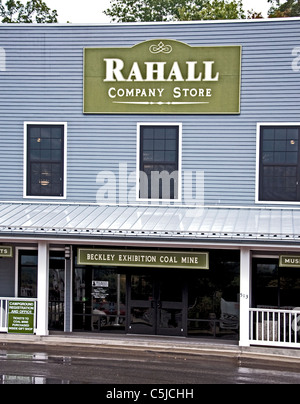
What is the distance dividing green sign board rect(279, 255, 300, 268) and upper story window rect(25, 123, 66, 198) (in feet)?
22.4

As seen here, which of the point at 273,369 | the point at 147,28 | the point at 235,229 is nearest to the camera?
the point at 273,369

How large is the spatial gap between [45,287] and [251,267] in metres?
5.73

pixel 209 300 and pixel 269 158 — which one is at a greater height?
pixel 269 158

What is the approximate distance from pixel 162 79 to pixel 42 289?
6.89 m

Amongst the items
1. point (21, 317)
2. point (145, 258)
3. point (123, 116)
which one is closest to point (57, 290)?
point (21, 317)

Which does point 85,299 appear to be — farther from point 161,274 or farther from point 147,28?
point 147,28

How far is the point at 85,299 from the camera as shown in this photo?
63.2 feet

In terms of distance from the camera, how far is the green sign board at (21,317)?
18.2 metres

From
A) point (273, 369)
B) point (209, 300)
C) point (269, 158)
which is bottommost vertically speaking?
point (273, 369)

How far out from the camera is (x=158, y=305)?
61.2 feet

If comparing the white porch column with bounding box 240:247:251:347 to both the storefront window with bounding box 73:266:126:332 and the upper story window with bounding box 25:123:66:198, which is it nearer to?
the storefront window with bounding box 73:266:126:332

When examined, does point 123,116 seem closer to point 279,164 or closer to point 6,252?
point 279,164

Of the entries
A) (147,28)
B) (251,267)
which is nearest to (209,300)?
(251,267)
